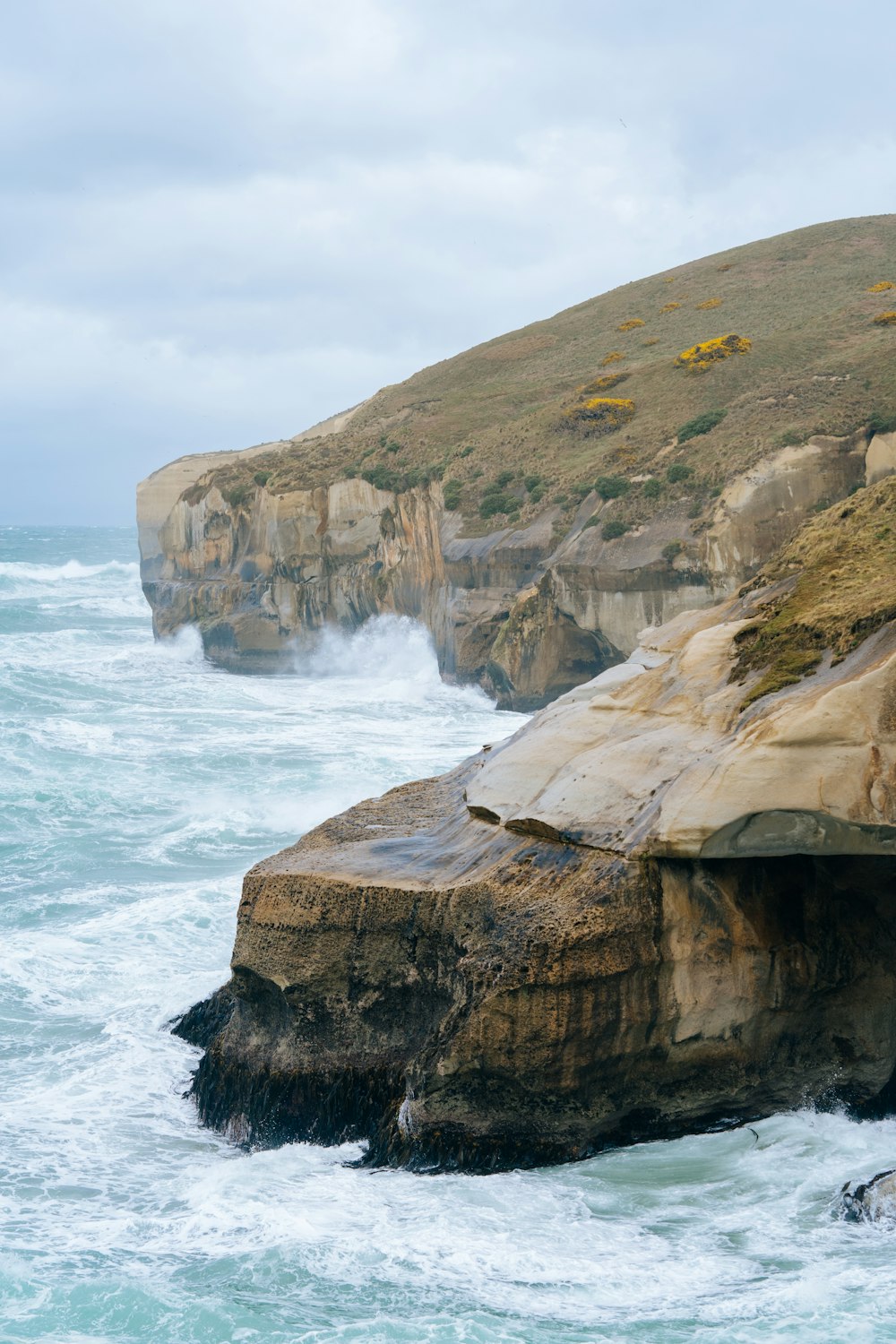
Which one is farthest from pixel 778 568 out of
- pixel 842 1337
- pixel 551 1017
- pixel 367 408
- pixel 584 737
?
pixel 367 408

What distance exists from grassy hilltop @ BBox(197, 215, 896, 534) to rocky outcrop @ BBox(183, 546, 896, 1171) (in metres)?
24.8

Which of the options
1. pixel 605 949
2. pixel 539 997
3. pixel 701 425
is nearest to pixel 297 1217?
pixel 539 997

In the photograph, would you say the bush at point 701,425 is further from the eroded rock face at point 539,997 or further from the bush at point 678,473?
the eroded rock face at point 539,997

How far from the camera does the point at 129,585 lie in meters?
94.8

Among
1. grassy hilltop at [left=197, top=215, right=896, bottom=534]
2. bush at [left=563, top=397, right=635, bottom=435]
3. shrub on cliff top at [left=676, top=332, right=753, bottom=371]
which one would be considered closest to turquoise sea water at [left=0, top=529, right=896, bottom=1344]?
grassy hilltop at [left=197, top=215, right=896, bottom=534]

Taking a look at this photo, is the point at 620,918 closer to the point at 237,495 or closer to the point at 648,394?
the point at 648,394

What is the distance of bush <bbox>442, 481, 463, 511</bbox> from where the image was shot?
1753 inches

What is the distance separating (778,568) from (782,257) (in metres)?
61.0

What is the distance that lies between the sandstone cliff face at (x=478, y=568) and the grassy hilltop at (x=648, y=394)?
3.34ft

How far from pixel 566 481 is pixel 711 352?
8.13 m

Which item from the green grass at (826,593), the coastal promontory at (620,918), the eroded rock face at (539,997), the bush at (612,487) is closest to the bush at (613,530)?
the bush at (612,487)

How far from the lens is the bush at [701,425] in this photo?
39656mm

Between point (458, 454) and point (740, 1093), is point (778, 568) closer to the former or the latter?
point (740, 1093)

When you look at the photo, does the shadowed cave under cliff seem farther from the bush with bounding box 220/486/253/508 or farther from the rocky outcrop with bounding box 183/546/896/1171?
the bush with bounding box 220/486/253/508
